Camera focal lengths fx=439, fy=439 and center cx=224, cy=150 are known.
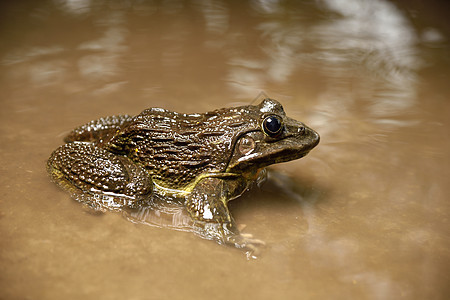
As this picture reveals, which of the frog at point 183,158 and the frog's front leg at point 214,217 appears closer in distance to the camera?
the frog's front leg at point 214,217

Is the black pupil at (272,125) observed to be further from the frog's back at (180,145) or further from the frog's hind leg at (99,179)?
the frog's hind leg at (99,179)

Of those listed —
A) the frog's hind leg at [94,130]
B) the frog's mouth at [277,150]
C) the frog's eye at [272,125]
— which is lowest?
the frog's hind leg at [94,130]

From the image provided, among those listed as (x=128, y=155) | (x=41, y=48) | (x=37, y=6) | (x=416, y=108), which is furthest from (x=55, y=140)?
(x=37, y=6)

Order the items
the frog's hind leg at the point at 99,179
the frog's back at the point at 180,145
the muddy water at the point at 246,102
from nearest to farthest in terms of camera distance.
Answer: the muddy water at the point at 246,102
the frog's hind leg at the point at 99,179
the frog's back at the point at 180,145

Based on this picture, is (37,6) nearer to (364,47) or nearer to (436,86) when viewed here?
(364,47)

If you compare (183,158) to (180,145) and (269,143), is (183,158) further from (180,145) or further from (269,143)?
(269,143)

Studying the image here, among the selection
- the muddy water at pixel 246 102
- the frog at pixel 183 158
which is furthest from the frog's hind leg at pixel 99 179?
the muddy water at pixel 246 102

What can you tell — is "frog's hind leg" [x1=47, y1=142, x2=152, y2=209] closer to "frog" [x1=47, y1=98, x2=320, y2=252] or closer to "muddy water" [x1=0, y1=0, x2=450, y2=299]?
"frog" [x1=47, y1=98, x2=320, y2=252]

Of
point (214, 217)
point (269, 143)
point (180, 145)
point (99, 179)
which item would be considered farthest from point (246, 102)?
point (99, 179)
